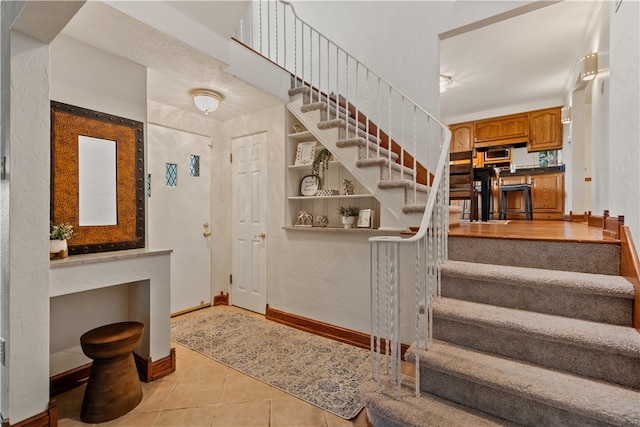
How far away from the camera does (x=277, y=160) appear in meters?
3.38

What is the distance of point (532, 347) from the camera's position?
5.16 feet

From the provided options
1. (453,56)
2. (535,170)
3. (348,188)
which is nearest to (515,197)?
(535,170)

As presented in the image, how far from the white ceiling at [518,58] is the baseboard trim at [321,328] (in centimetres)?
360

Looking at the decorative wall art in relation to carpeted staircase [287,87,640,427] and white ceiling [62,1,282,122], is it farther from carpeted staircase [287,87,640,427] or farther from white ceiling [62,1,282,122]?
carpeted staircase [287,87,640,427]

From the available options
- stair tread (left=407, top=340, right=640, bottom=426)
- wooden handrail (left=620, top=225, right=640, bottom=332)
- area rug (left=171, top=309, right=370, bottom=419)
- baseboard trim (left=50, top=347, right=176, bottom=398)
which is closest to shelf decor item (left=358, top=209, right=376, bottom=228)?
area rug (left=171, top=309, right=370, bottom=419)

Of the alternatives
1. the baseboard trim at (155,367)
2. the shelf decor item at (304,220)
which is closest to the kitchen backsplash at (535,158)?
the shelf decor item at (304,220)

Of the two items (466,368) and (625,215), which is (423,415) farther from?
(625,215)

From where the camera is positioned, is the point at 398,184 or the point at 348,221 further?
the point at 348,221

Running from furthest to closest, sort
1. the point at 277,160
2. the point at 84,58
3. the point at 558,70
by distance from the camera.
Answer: the point at 558,70 → the point at 277,160 → the point at 84,58

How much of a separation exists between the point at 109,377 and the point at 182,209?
2011mm

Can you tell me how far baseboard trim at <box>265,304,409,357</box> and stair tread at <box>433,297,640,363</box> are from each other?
922mm

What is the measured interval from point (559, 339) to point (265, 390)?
1800 mm

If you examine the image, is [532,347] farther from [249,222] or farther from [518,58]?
[518,58]

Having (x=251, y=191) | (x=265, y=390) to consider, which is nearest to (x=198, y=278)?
(x=251, y=191)
